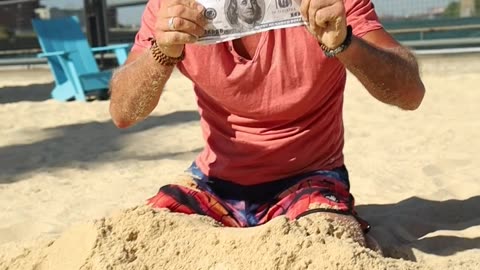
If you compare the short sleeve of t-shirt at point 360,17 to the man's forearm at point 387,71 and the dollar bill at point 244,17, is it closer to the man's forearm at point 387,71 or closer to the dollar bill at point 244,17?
the man's forearm at point 387,71

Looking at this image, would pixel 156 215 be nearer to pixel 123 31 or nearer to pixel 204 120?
pixel 204 120

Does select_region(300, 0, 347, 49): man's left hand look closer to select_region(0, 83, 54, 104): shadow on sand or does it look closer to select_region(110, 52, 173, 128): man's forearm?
select_region(110, 52, 173, 128): man's forearm

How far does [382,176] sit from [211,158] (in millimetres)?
1387

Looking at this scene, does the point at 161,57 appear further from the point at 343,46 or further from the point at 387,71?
the point at 387,71

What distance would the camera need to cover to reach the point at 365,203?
118 inches

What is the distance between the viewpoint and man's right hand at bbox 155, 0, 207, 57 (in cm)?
173

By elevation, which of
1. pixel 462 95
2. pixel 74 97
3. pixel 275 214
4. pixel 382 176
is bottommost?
pixel 74 97

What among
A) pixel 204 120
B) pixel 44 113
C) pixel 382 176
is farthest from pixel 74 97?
pixel 204 120

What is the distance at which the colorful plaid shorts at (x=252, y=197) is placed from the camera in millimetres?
2104

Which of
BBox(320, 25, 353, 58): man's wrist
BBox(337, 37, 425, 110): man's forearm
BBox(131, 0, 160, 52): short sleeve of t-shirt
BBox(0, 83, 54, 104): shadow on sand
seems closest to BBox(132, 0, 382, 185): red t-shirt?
BBox(131, 0, 160, 52): short sleeve of t-shirt

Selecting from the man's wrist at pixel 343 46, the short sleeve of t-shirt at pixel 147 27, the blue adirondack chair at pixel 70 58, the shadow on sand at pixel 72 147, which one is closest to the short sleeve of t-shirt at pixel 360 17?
the man's wrist at pixel 343 46

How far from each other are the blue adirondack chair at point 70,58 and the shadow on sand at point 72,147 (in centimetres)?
147

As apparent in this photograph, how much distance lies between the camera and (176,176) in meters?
3.13

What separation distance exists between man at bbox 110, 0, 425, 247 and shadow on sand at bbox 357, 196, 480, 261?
25 centimetres
